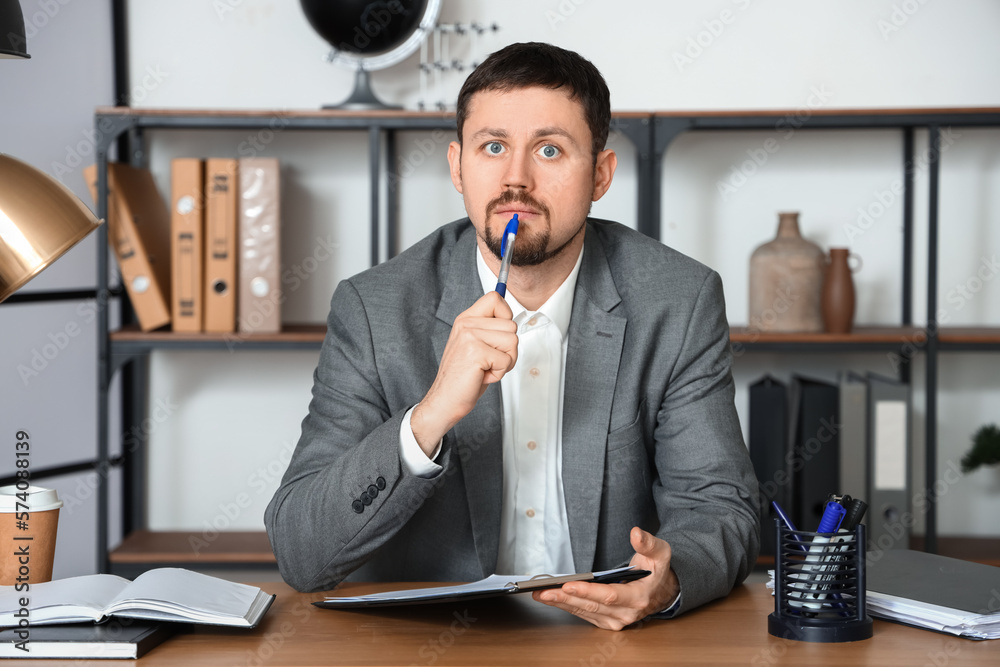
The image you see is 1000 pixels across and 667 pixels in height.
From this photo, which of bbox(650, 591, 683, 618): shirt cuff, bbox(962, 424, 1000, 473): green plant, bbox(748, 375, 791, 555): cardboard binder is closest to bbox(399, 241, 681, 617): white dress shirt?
bbox(650, 591, 683, 618): shirt cuff

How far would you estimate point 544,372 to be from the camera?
1440 millimetres

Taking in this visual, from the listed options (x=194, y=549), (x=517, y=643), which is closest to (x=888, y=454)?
(x=517, y=643)

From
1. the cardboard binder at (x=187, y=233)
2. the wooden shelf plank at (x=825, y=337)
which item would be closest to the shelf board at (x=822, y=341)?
the wooden shelf plank at (x=825, y=337)

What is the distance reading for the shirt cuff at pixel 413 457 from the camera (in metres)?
1.10

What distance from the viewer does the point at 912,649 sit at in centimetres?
88

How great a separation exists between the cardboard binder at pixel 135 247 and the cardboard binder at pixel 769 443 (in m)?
1.40

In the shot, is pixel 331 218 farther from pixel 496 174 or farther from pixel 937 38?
pixel 937 38

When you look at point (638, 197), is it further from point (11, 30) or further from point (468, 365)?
point (11, 30)

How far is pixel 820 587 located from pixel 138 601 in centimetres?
65

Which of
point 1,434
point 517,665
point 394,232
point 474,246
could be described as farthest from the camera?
point 394,232

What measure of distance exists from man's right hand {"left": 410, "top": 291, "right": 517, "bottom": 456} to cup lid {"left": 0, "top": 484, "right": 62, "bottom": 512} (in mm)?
401

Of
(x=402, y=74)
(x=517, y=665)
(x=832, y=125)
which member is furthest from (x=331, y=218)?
(x=517, y=665)

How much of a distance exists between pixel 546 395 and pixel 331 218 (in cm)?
122

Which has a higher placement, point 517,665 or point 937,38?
point 937,38
